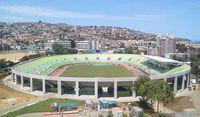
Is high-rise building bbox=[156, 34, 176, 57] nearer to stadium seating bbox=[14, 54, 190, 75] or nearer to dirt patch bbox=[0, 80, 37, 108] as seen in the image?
stadium seating bbox=[14, 54, 190, 75]

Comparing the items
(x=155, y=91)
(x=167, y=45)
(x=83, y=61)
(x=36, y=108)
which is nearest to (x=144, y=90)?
(x=155, y=91)

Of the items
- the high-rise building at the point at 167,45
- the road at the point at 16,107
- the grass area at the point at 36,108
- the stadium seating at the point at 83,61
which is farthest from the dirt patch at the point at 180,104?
the high-rise building at the point at 167,45

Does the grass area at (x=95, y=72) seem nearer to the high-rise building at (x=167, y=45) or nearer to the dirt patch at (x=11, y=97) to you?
the dirt patch at (x=11, y=97)

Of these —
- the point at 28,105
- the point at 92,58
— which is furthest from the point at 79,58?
the point at 28,105

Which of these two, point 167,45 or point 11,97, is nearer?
point 11,97

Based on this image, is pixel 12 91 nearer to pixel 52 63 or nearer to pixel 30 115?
pixel 30 115

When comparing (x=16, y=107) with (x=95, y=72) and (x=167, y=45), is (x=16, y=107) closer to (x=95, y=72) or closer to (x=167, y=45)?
(x=95, y=72)
